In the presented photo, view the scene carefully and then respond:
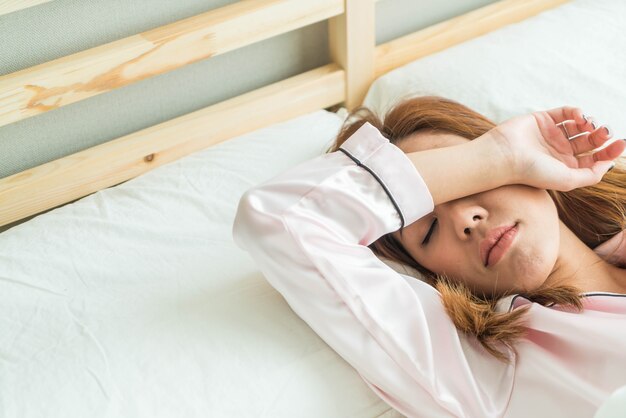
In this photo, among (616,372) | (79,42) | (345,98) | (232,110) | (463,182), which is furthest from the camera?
(345,98)

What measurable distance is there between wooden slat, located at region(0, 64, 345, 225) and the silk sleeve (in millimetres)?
344

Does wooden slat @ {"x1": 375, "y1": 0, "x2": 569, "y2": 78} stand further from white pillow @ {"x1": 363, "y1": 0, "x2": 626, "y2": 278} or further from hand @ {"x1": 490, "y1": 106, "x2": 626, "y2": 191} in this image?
hand @ {"x1": 490, "y1": 106, "x2": 626, "y2": 191}

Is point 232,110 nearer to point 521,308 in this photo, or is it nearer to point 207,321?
point 207,321

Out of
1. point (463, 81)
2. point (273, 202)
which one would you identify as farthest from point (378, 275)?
point (463, 81)

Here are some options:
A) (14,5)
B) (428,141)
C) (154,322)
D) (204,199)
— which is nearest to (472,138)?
(428,141)

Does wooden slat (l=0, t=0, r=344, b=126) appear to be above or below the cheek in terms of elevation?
above

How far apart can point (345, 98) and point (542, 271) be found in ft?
1.99

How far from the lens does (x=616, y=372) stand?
2.86 feet

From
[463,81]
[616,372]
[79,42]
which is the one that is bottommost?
[616,372]

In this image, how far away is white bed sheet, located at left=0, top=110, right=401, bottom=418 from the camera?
90 centimetres

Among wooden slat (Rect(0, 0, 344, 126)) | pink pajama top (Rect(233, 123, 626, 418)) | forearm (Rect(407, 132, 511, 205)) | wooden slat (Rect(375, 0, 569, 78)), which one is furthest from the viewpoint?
wooden slat (Rect(375, 0, 569, 78))

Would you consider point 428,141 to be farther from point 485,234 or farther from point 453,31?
point 453,31

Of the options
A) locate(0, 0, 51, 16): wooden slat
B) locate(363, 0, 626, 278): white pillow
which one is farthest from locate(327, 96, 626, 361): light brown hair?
locate(0, 0, 51, 16): wooden slat

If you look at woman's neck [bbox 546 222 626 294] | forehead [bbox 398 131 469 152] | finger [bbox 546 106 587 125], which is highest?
finger [bbox 546 106 587 125]
